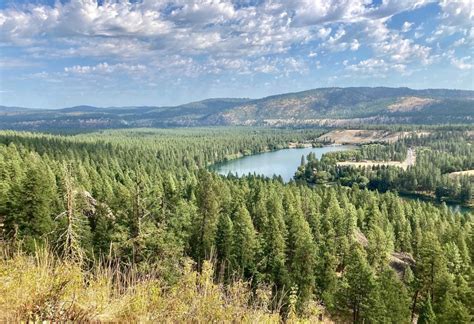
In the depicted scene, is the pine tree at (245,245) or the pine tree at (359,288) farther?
the pine tree at (245,245)

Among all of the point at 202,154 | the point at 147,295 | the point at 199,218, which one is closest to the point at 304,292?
the point at 199,218

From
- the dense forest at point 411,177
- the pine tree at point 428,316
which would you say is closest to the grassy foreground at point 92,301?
the pine tree at point 428,316

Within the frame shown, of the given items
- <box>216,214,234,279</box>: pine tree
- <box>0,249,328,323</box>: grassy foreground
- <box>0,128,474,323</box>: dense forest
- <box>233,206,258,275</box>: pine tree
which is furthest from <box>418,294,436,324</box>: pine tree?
<box>0,249,328,323</box>: grassy foreground

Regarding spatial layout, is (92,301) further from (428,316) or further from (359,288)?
(359,288)

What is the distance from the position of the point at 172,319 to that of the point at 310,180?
15632 cm

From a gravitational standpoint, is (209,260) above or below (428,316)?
above

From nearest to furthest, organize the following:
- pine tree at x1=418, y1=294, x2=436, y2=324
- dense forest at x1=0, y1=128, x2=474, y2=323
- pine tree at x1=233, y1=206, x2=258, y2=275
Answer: dense forest at x1=0, y1=128, x2=474, y2=323
pine tree at x1=418, y1=294, x2=436, y2=324
pine tree at x1=233, y1=206, x2=258, y2=275

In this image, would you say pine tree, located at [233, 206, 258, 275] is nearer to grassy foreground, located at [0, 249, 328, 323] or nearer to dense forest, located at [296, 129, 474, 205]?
grassy foreground, located at [0, 249, 328, 323]

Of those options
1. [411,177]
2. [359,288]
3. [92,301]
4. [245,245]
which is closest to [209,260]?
[92,301]

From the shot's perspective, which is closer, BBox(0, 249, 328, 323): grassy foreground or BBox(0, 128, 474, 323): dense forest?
BBox(0, 249, 328, 323): grassy foreground

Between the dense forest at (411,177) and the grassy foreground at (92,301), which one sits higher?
the grassy foreground at (92,301)

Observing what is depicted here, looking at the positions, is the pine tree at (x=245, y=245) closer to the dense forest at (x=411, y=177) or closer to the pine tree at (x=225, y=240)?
the pine tree at (x=225, y=240)

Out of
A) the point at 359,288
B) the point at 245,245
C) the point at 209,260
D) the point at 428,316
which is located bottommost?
the point at 359,288

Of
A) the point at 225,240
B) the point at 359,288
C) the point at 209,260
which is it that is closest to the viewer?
the point at 209,260
